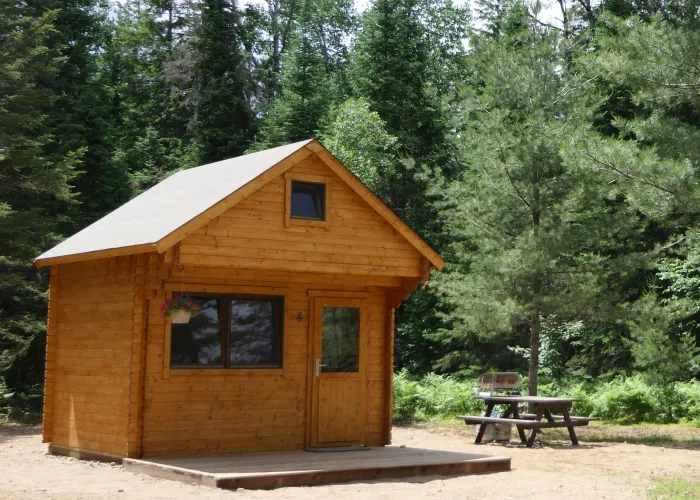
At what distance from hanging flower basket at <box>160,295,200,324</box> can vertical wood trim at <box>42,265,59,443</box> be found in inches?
120

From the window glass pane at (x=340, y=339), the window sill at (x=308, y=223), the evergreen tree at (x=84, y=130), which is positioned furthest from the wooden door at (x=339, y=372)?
the evergreen tree at (x=84, y=130)

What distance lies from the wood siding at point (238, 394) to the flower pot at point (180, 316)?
0.42 m

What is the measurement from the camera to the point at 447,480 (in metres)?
11.3

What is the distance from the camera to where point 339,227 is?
13.3m

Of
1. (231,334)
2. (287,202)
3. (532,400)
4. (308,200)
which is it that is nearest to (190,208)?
(287,202)

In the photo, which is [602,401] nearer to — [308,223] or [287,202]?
[308,223]

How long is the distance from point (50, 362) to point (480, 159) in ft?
32.9

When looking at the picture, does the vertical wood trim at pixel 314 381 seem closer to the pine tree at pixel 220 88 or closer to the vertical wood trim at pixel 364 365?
the vertical wood trim at pixel 364 365

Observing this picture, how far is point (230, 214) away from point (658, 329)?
38.7 feet

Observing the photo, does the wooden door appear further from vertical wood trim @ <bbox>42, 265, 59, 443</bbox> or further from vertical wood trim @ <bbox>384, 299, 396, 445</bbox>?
vertical wood trim @ <bbox>42, 265, 59, 443</bbox>

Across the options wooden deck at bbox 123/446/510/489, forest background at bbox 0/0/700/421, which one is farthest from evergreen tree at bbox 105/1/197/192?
wooden deck at bbox 123/446/510/489

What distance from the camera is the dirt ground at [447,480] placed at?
32.1ft

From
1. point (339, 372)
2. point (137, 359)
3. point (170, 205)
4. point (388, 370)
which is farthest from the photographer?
point (388, 370)

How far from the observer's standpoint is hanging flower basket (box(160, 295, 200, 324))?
11.9 meters
